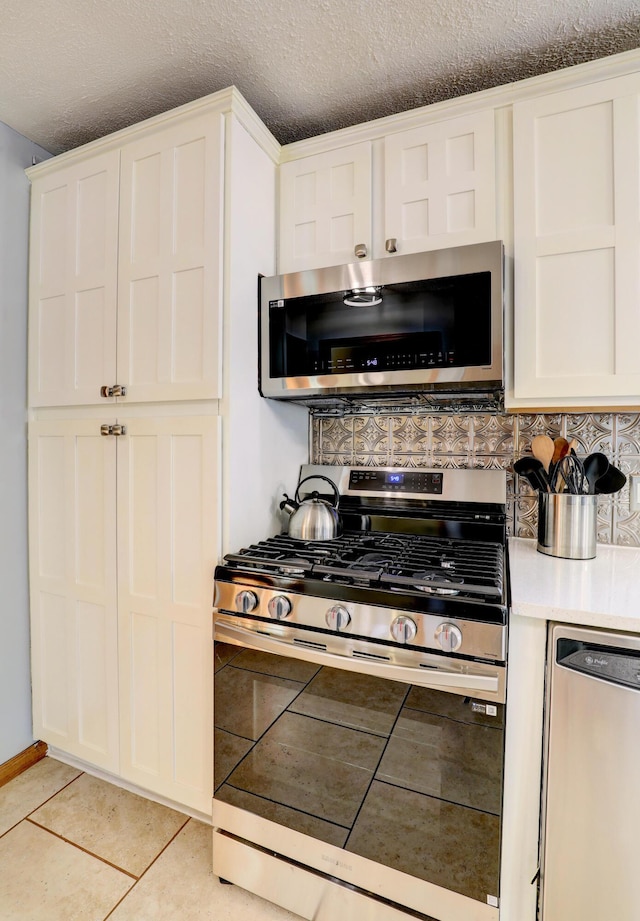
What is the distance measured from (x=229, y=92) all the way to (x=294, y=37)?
9.4 inches

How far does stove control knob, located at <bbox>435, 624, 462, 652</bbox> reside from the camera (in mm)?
1051

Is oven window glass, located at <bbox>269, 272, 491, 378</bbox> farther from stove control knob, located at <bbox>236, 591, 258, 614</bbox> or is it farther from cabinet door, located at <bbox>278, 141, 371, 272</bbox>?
stove control knob, located at <bbox>236, 591, 258, 614</bbox>

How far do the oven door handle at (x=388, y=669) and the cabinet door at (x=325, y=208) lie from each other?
122 centimetres

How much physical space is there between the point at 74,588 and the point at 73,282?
1133 millimetres

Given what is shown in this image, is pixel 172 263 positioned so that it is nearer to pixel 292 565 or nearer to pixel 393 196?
pixel 393 196

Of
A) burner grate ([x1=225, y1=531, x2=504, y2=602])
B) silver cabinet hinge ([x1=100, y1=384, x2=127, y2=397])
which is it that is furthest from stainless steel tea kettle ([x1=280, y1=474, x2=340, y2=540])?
silver cabinet hinge ([x1=100, y1=384, x2=127, y2=397])

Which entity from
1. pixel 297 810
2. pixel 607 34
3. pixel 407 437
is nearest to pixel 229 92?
pixel 607 34

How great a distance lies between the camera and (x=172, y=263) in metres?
1.50

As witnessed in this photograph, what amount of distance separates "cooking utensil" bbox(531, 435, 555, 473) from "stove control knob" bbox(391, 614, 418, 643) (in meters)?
0.80

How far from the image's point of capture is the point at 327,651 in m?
1.19

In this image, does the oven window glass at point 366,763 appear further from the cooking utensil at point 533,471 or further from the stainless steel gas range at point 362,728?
the cooking utensil at point 533,471

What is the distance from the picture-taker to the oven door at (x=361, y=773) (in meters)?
1.05

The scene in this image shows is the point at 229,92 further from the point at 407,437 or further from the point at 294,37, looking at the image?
the point at 407,437

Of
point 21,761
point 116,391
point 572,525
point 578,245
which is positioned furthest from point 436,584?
point 21,761
